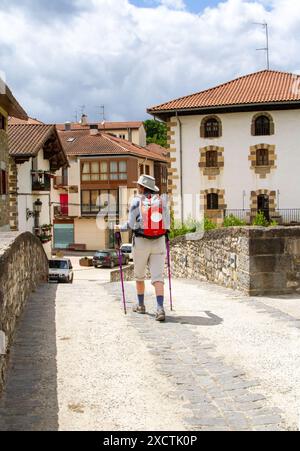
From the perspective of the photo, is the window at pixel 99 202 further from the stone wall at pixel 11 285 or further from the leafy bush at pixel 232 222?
the stone wall at pixel 11 285

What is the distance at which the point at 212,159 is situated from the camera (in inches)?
1198

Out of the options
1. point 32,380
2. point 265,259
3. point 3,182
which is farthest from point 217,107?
point 32,380

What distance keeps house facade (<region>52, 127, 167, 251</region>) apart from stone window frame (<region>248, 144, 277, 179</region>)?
21.2m

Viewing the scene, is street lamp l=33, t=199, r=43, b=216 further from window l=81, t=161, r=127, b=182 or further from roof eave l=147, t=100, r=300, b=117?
window l=81, t=161, r=127, b=182

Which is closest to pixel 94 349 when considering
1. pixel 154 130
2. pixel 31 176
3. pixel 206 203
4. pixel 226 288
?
pixel 226 288

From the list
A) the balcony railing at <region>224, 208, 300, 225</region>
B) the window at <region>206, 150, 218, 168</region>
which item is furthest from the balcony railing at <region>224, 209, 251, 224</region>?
the window at <region>206, 150, 218, 168</region>

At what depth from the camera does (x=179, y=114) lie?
3033 cm

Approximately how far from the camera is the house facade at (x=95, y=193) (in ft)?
166

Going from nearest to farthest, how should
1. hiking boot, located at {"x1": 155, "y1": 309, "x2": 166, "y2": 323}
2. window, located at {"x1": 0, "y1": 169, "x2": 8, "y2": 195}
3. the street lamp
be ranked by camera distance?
hiking boot, located at {"x1": 155, "y1": 309, "x2": 166, "y2": 323}, window, located at {"x1": 0, "y1": 169, "x2": 8, "y2": 195}, the street lamp

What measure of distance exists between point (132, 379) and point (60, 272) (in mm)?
24196

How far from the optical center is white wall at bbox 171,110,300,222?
97.7 ft

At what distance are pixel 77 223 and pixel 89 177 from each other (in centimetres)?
416

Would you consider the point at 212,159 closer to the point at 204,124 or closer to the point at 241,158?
the point at 241,158

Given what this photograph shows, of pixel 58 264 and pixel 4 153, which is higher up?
pixel 4 153
